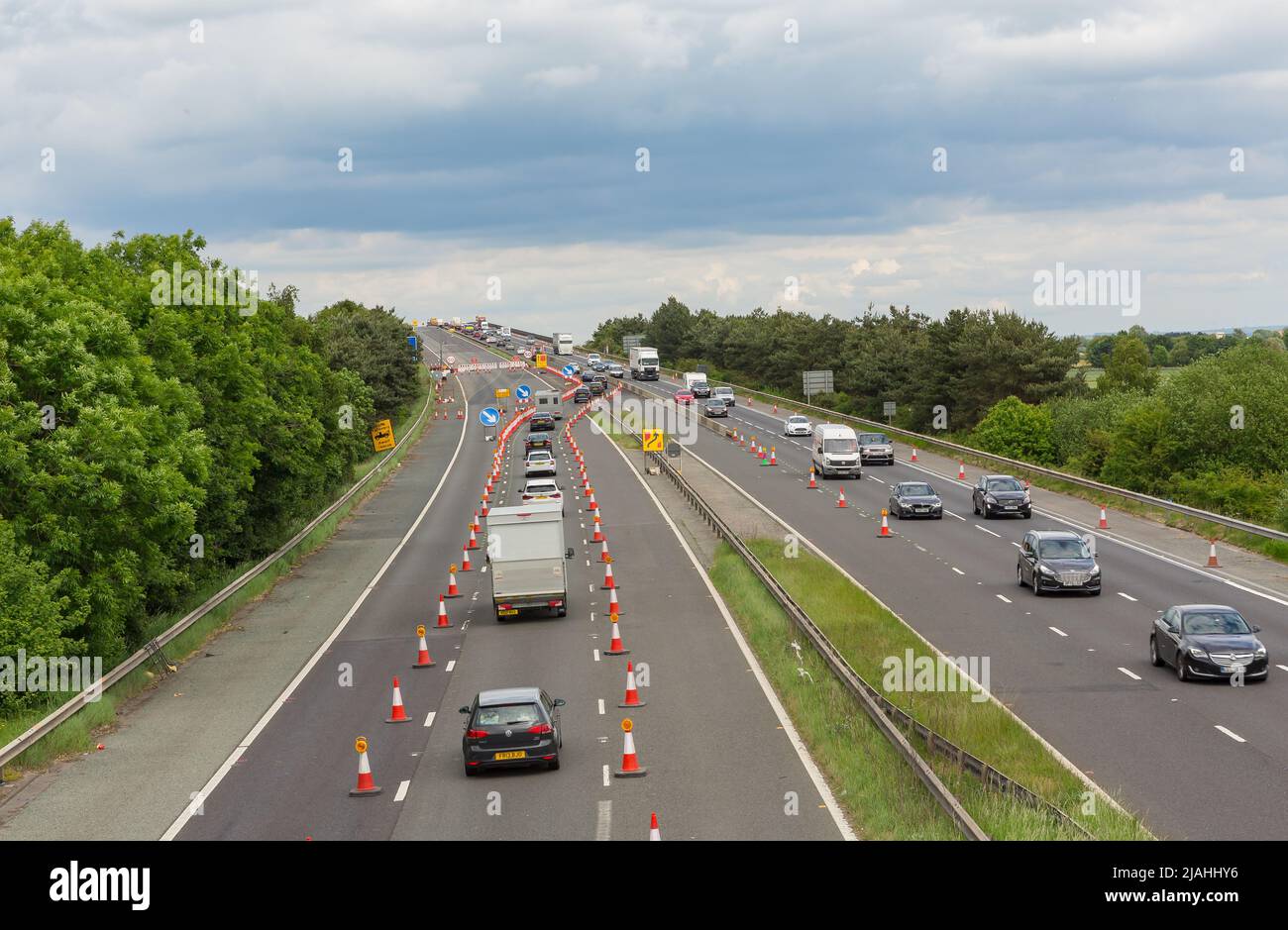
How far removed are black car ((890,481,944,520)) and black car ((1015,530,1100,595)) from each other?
1425 cm

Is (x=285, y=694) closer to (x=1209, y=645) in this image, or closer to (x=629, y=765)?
(x=629, y=765)

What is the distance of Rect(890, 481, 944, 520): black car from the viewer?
51.3 m

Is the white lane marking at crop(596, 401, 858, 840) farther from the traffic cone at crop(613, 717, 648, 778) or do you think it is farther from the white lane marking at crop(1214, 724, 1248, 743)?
the white lane marking at crop(1214, 724, 1248, 743)

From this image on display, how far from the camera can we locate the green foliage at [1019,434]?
7731 centimetres

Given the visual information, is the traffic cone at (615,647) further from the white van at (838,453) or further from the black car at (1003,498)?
the white van at (838,453)

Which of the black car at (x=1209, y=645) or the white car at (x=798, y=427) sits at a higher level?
the white car at (x=798, y=427)

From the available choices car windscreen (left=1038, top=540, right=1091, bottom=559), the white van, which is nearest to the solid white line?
car windscreen (left=1038, top=540, right=1091, bottom=559)

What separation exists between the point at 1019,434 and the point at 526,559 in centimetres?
4913

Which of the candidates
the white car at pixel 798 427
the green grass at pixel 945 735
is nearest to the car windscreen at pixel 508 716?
the green grass at pixel 945 735

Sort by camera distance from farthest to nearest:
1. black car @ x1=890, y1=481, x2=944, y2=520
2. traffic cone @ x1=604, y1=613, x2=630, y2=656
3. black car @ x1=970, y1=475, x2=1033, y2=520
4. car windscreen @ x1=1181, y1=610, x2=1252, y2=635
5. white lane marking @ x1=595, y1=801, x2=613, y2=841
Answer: black car @ x1=890, y1=481, x2=944, y2=520 → black car @ x1=970, y1=475, x2=1033, y2=520 → traffic cone @ x1=604, y1=613, x2=630, y2=656 → car windscreen @ x1=1181, y1=610, x2=1252, y2=635 → white lane marking @ x1=595, y1=801, x2=613, y2=841

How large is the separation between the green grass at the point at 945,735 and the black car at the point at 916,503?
14416 mm

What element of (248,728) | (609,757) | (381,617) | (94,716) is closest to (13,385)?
(94,716)

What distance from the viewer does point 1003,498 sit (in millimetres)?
50406

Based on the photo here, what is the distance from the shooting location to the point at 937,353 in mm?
104062
